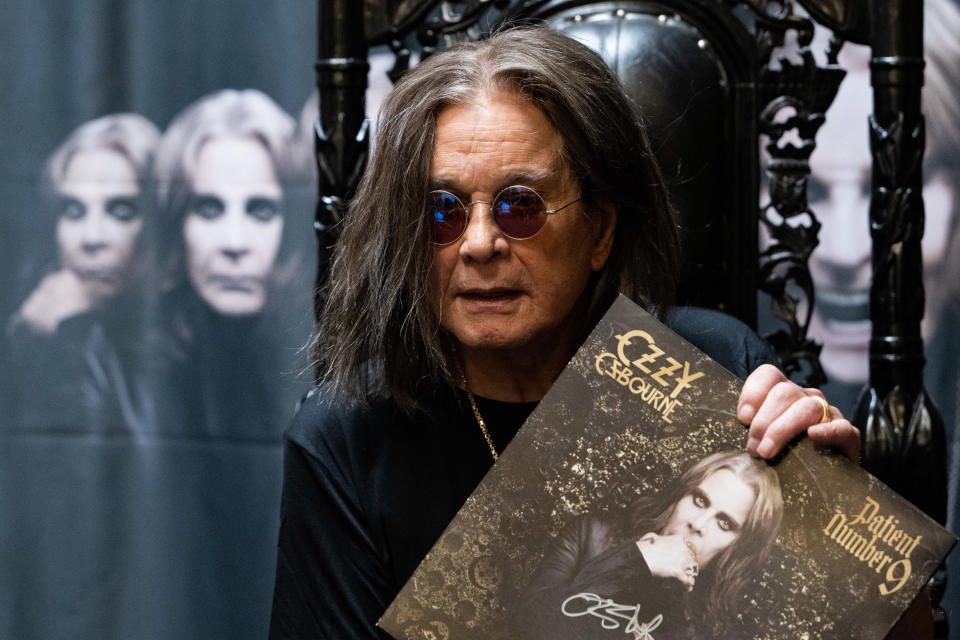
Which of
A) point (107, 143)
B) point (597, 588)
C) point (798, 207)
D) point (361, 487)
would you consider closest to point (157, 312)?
point (107, 143)

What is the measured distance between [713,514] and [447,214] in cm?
41

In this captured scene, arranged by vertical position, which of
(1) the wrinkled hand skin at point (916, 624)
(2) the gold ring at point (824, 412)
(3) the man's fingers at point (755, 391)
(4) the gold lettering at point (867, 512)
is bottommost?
(1) the wrinkled hand skin at point (916, 624)

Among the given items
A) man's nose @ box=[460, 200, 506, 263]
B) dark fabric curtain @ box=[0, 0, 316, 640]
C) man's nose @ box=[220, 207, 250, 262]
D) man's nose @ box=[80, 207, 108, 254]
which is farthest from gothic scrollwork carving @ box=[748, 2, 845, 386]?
man's nose @ box=[80, 207, 108, 254]

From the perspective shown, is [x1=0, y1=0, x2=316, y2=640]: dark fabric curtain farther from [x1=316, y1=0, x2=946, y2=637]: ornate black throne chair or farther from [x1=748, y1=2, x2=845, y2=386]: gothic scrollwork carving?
[x1=748, y1=2, x2=845, y2=386]: gothic scrollwork carving

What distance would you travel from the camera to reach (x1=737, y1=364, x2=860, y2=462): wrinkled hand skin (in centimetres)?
86

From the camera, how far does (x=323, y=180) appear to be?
1470 millimetres

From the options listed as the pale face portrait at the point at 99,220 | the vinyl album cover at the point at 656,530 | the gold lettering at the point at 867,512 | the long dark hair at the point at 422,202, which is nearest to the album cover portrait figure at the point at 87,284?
the pale face portrait at the point at 99,220

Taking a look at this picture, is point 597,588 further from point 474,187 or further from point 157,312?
point 157,312

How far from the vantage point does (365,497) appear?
1122 mm

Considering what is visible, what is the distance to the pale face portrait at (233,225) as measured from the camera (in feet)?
6.44

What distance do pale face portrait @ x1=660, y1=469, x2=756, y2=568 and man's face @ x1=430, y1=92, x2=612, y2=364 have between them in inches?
11.0

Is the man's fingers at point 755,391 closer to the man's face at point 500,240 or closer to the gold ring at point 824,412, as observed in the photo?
the gold ring at point 824,412

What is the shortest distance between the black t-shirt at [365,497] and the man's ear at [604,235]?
0.57 ft

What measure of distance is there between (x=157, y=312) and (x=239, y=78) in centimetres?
45
